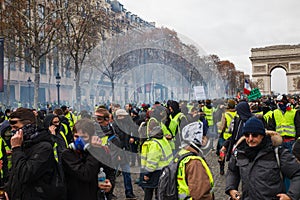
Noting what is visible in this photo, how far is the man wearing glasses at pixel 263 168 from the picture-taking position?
3799 millimetres

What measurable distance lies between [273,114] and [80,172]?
6895 mm

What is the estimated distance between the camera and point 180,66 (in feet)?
123

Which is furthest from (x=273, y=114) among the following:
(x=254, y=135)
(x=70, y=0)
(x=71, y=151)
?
(x=70, y=0)

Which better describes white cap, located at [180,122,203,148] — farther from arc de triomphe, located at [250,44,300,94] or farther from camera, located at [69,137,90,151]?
arc de triomphe, located at [250,44,300,94]

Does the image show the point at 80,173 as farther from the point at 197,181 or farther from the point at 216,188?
the point at 216,188

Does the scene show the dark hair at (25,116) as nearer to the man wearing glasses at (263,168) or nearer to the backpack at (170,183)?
the backpack at (170,183)

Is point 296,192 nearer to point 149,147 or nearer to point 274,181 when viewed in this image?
point 274,181

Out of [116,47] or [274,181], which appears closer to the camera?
[274,181]

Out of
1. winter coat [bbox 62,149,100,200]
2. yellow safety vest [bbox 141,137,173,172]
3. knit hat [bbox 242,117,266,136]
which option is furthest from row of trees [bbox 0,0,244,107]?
winter coat [bbox 62,149,100,200]

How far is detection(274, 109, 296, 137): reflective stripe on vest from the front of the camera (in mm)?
9531

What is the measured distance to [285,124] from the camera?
9547 millimetres

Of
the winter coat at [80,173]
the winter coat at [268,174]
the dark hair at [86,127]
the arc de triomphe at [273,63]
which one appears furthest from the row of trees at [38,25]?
the arc de triomphe at [273,63]

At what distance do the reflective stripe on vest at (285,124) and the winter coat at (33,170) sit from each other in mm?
6938

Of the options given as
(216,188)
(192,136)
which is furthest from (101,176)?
(216,188)
